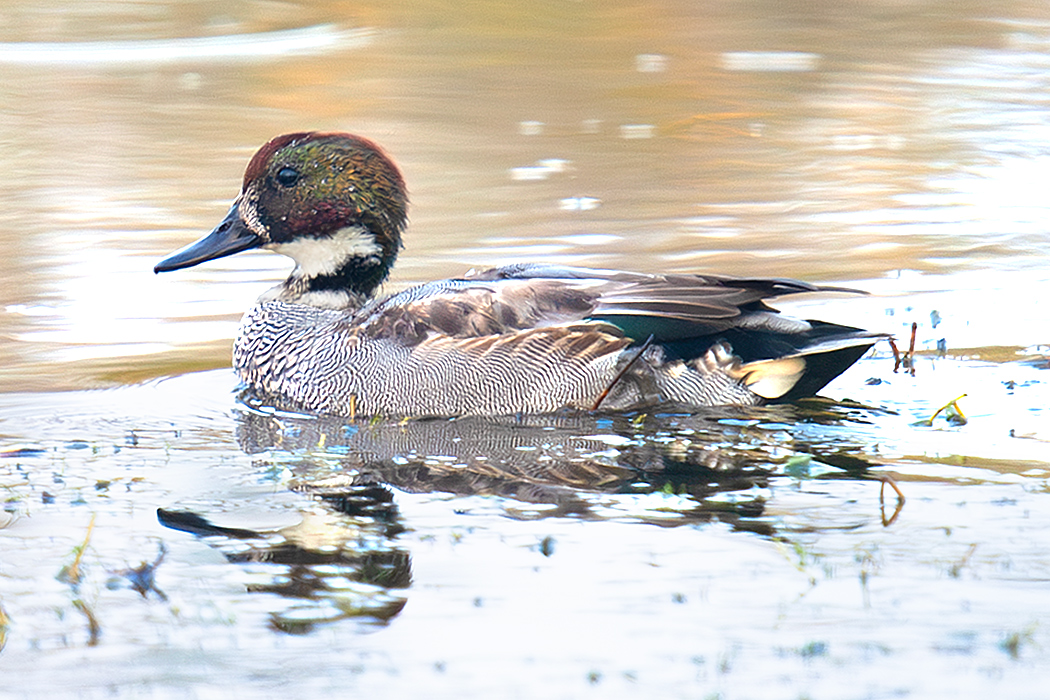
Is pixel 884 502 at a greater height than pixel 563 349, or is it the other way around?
pixel 563 349

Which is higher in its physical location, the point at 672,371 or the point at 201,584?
the point at 672,371

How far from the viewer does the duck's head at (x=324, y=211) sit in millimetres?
7227

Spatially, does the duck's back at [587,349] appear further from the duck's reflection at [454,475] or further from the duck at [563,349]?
the duck's reflection at [454,475]

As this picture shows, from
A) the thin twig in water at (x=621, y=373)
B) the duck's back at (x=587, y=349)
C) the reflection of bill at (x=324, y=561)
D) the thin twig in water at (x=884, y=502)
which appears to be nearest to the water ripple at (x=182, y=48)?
the duck's back at (x=587, y=349)

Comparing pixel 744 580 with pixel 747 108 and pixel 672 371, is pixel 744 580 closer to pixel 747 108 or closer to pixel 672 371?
pixel 672 371

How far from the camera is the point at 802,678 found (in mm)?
3760

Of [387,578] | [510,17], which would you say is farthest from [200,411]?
[510,17]

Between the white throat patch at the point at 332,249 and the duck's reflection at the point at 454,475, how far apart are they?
0.87m

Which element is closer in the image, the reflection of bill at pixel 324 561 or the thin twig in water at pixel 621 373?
the reflection of bill at pixel 324 561

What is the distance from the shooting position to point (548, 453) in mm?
5906

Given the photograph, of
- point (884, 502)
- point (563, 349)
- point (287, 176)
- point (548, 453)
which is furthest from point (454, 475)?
point (287, 176)

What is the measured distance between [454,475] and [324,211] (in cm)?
207

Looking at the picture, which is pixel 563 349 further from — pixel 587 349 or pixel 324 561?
pixel 324 561

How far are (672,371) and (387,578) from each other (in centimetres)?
229
